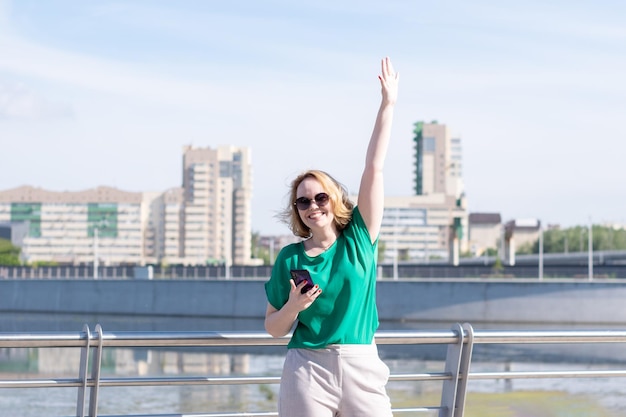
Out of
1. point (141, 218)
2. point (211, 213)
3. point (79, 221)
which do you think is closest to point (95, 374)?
point (211, 213)

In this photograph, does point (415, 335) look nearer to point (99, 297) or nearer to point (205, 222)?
point (99, 297)

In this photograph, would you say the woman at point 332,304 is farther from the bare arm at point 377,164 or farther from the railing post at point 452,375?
the railing post at point 452,375

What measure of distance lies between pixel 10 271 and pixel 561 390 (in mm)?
72713

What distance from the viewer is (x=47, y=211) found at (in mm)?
196750

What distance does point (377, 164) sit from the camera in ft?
14.7

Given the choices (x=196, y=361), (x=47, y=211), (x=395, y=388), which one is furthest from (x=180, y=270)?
(x=47, y=211)

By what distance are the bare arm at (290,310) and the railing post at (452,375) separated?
4.72 feet

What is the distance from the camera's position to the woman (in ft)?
14.2

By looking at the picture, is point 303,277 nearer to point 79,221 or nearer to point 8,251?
point 8,251

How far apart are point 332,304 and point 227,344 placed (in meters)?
0.96

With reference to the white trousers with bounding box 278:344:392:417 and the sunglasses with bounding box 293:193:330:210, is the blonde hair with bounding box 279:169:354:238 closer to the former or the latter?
the sunglasses with bounding box 293:193:330:210

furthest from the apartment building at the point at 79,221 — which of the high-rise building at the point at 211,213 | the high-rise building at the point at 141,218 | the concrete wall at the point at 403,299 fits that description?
the concrete wall at the point at 403,299

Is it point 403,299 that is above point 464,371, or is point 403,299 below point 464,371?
below

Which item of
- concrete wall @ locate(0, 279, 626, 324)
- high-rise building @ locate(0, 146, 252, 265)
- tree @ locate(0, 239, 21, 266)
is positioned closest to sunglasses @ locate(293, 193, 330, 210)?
concrete wall @ locate(0, 279, 626, 324)
